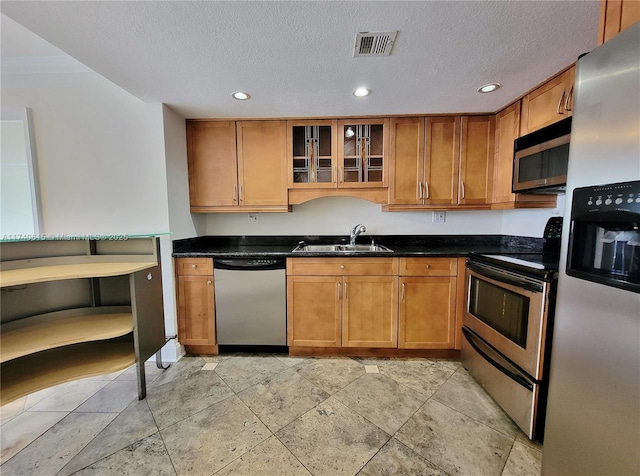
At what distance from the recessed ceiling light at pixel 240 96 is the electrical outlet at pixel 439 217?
7.00ft

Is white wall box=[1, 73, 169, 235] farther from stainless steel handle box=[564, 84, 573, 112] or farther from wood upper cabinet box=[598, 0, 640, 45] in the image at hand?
stainless steel handle box=[564, 84, 573, 112]

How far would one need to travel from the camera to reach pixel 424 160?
2365 mm

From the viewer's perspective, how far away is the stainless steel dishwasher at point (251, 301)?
2203mm

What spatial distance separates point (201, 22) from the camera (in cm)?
121

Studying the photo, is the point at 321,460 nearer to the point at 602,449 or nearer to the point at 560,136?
the point at 602,449

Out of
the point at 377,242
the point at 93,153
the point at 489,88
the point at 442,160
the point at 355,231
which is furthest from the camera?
the point at 377,242

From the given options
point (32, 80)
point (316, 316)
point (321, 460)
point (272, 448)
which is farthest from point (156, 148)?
point (321, 460)

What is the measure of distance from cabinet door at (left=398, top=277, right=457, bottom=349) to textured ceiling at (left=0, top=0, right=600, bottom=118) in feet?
5.08

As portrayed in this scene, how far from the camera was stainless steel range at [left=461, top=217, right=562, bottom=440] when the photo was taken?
1.38 metres

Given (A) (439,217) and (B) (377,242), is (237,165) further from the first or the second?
(A) (439,217)

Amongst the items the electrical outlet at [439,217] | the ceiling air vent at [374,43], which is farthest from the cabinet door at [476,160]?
the ceiling air vent at [374,43]

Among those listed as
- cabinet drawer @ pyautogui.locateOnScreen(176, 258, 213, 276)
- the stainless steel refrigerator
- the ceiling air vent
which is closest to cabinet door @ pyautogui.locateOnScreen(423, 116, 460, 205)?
the ceiling air vent

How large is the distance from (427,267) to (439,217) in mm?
804

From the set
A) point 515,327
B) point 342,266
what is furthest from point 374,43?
point 515,327
